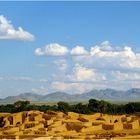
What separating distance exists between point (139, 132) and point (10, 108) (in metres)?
65.5

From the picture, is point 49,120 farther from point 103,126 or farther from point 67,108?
point 67,108

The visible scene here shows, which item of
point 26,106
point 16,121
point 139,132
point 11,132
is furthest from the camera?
point 26,106

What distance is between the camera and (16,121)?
75.2 metres

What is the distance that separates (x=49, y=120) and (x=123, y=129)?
37.8ft

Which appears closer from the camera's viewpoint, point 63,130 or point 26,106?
point 63,130

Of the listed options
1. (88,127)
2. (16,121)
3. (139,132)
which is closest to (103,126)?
(88,127)

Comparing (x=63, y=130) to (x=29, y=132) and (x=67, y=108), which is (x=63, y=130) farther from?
(x=67, y=108)

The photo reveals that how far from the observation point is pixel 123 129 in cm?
6366

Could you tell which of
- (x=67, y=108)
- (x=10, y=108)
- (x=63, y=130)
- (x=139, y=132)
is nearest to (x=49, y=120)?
(x=63, y=130)

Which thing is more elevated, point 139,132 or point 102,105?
point 102,105

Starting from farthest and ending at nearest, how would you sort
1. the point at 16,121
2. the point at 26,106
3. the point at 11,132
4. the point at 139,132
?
the point at 26,106
the point at 16,121
the point at 11,132
the point at 139,132

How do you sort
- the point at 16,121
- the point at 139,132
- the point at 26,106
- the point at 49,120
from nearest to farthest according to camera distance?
the point at 139,132
the point at 49,120
the point at 16,121
the point at 26,106

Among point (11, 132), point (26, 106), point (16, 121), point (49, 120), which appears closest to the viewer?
point (11, 132)

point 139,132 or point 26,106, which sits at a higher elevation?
point 26,106
